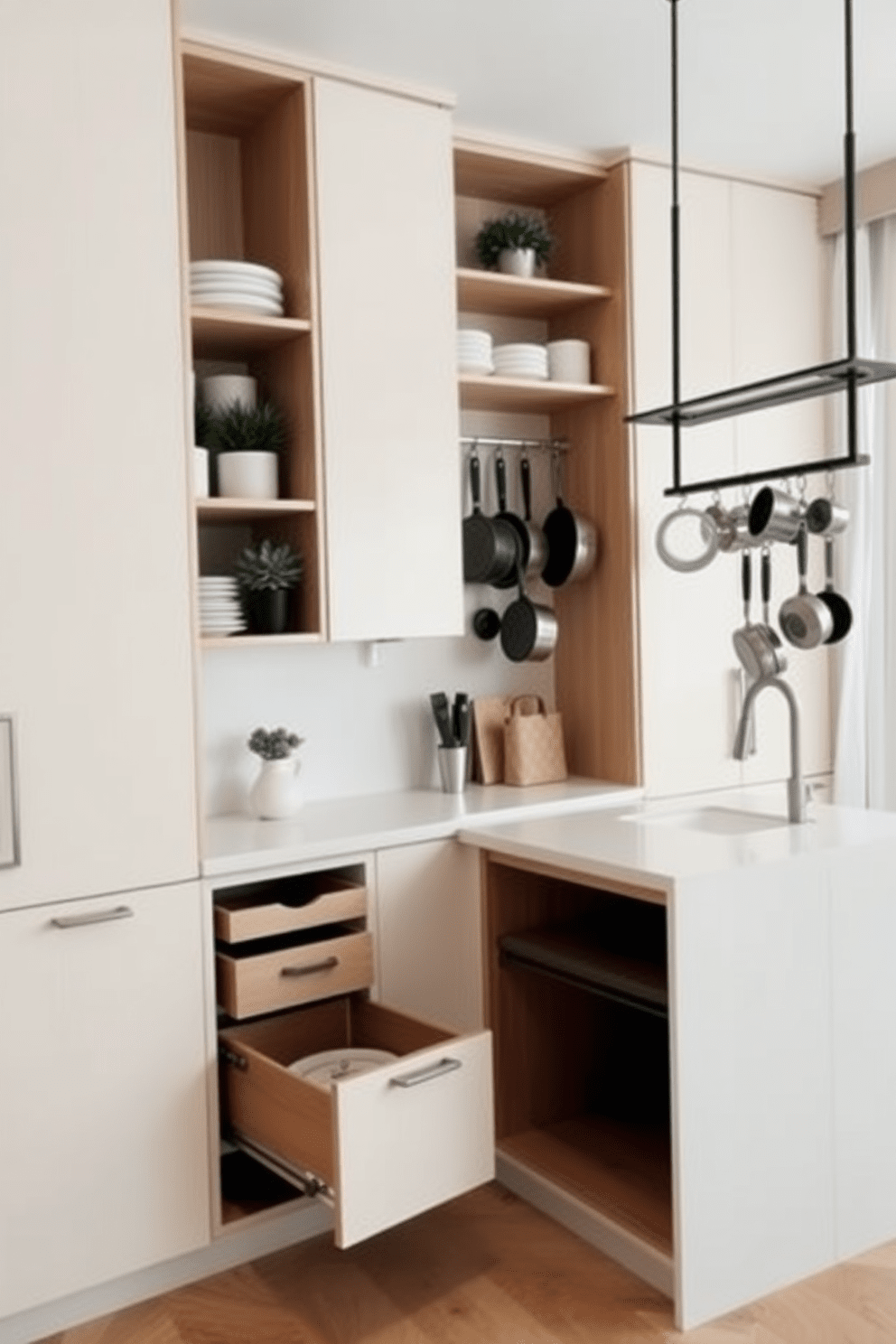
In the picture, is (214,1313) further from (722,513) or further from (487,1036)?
(722,513)

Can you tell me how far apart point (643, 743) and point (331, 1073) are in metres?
1.11

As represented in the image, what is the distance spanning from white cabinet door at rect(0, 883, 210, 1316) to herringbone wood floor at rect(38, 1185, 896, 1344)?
14 cm

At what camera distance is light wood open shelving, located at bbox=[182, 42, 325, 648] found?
7.84 feet

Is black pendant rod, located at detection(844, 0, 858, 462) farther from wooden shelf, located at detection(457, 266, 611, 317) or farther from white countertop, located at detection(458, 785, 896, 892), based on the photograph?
wooden shelf, located at detection(457, 266, 611, 317)

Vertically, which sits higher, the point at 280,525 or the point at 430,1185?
the point at 280,525

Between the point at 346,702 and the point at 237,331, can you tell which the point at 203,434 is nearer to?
the point at 237,331

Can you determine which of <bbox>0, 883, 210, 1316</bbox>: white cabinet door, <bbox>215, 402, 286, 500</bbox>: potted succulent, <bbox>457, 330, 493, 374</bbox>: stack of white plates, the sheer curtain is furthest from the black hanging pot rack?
<bbox>0, 883, 210, 1316</bbox>: white cabinet door

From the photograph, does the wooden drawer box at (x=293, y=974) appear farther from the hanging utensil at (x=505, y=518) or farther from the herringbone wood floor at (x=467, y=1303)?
the hanging utensil at (x=505, y=518)

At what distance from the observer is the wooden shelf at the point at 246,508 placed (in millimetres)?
2332

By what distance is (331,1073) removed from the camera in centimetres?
230

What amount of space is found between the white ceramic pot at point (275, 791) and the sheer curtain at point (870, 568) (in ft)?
5.00

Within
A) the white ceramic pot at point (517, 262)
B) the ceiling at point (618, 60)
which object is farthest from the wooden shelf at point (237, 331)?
the white ceramic pot at point (517, 262)

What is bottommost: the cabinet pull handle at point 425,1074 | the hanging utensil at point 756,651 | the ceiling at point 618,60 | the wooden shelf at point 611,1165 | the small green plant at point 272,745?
the wooden shelf at point 611,1165

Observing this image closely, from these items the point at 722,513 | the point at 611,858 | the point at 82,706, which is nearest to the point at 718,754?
the point at 722,513
